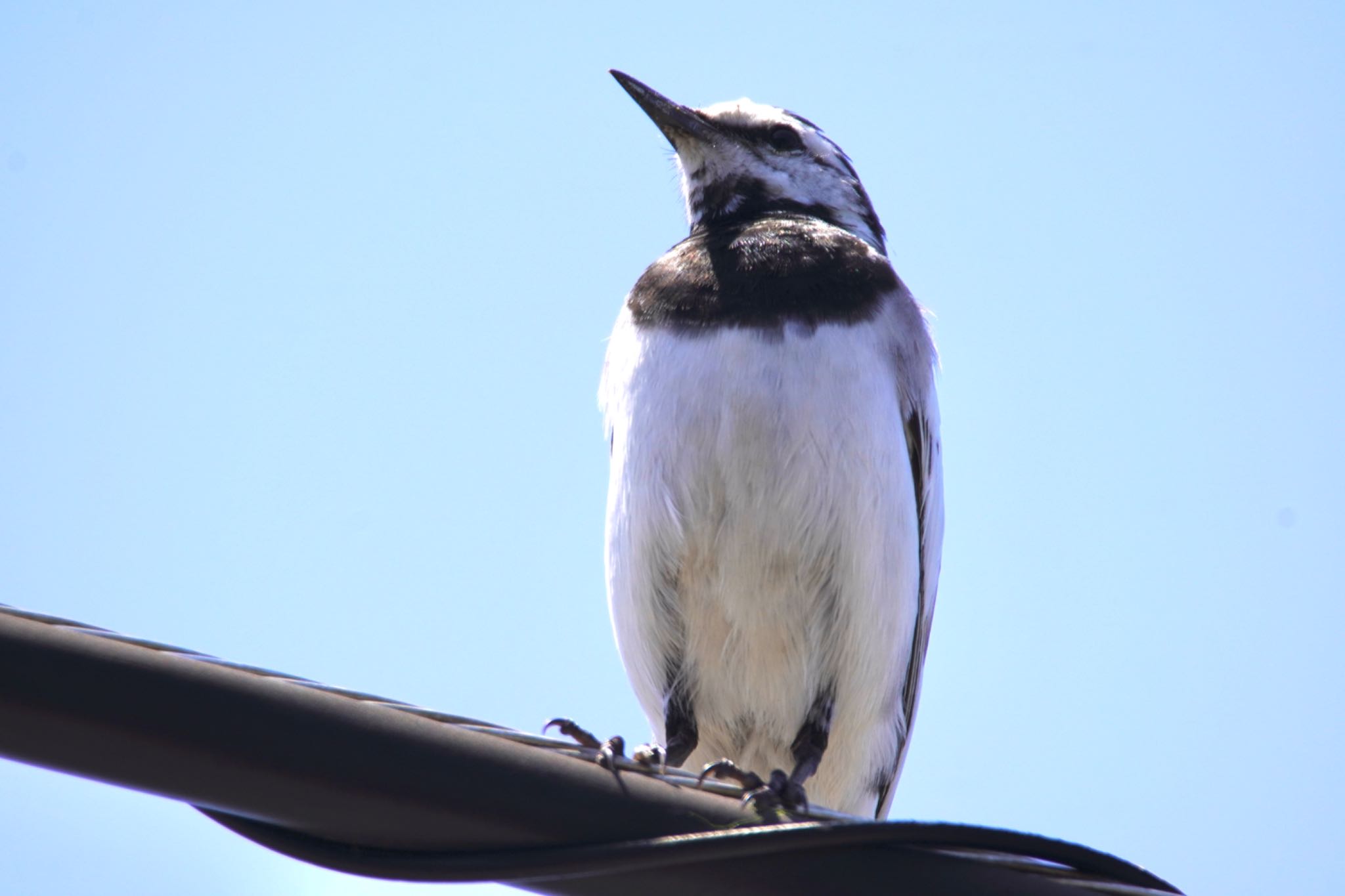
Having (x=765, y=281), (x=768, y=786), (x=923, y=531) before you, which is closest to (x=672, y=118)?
(x=765, y=281)

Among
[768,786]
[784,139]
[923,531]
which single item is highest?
[784,139]

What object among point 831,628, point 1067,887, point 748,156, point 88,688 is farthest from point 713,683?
point 88,688

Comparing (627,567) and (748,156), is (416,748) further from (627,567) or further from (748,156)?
(748,156)

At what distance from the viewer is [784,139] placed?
7594mm

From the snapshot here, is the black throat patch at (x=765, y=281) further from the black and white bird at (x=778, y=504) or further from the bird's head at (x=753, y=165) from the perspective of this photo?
the bird's head at (x=753, y=165)

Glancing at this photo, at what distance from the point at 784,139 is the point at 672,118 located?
61 centimetres

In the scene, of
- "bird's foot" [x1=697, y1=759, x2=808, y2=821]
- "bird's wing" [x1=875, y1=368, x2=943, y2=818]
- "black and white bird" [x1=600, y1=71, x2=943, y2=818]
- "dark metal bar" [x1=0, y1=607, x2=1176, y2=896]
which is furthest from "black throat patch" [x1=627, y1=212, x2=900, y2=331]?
"dark metal bar" [x1=0, y1=607, x2=1176, y2=896]

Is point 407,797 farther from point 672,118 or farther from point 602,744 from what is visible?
point 672,118

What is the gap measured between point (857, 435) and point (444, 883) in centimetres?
340

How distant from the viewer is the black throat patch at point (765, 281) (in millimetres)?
5898

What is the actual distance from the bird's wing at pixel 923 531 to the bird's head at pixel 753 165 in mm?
1289

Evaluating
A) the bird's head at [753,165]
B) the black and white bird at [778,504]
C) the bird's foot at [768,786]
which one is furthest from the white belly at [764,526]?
the bird's head at [753,165]

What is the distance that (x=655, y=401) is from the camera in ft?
19.2

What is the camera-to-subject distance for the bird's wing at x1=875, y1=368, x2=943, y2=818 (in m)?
6.43
